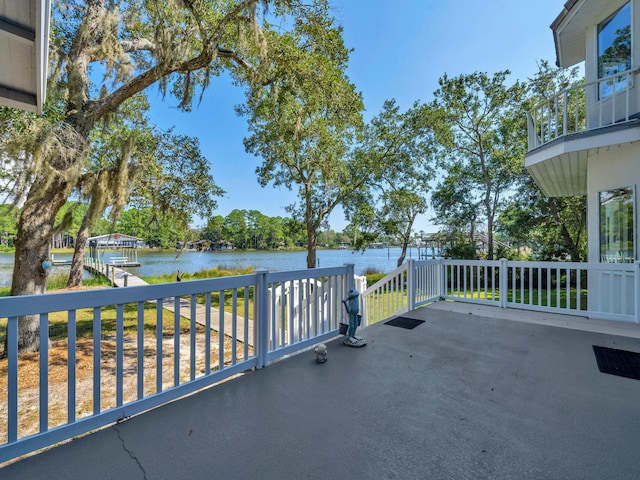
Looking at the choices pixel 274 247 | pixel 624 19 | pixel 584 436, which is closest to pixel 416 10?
pixel 624 19

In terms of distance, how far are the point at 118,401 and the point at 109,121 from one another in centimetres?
567

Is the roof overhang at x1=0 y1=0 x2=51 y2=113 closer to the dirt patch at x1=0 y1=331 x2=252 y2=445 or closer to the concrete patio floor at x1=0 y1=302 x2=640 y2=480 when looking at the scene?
the dirt patch at x1=0 y1=331 x2=252 y2=445

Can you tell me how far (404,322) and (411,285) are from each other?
86 centimetres

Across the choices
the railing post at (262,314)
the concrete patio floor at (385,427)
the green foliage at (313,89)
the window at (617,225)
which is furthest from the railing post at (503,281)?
the railing post at (262,314)

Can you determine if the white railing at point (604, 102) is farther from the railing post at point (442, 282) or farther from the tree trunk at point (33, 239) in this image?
the tree trunk at point (33, 239)

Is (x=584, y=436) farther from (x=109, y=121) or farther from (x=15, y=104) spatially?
(x=109, y=121)

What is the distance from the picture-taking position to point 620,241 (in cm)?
Answer: 455

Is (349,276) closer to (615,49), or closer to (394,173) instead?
(615,49)

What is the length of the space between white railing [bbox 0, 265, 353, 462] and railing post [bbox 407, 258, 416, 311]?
5.81 feet

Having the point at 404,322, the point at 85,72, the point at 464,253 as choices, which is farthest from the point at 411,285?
the point at 464,253

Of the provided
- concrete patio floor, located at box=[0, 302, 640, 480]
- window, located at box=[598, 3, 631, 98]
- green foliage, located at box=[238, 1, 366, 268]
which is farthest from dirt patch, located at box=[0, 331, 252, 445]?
window, located at box=[598, 3, 631, 98]

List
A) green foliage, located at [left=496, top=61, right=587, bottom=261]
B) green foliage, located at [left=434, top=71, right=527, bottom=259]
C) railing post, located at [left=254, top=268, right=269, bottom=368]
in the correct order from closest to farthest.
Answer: railing post, located at [left=254, top=268, right=269, bottom=368] < green foliage, located at [left=496, top=61, right=587, bottom=261] < green foliage, located at [left=434, top=71, right=527, bottom=259]

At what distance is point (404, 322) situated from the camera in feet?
14.0

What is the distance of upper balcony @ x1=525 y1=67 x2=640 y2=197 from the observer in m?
4.22
